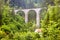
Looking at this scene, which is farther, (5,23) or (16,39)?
(5,23)

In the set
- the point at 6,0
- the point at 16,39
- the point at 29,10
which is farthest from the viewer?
the point at 29,10

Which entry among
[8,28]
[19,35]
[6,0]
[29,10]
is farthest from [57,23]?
[29,10]

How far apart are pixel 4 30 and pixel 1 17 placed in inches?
4.1

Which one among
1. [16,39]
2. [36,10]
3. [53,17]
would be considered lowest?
[36,10]

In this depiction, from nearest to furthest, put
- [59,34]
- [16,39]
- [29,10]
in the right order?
[59,34]
[16,39]
[29,10]

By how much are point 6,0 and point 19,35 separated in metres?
0.50

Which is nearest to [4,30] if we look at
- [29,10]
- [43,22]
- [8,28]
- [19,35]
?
[8,28]

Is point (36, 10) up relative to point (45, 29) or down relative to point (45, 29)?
down

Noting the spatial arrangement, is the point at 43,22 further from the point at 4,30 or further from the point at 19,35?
the point at 4,30

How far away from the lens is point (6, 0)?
1333 mm

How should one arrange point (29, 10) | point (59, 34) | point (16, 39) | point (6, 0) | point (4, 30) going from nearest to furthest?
1. point (59, 34)
2. point (16, 39)
3. point (4, 30)
4. point (6, 0)
5. point (29, 10)

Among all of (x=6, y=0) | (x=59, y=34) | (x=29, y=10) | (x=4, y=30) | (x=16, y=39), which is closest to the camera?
(x=59, y=34)

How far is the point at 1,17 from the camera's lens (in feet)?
3.56

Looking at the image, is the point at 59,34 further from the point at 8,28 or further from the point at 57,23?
the point at 8,28
